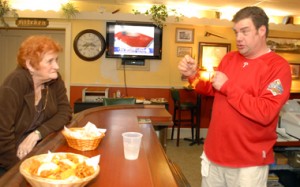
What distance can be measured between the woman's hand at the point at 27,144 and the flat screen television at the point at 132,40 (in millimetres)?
3795

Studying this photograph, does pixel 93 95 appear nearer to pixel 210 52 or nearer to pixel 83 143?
pixel 210 52

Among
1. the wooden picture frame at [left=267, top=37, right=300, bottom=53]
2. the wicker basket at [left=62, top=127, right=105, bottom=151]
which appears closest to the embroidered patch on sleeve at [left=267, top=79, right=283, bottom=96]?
the wicker basket at [left=62, top=127, right=105, bottom=151]

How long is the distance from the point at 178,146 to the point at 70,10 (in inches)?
123

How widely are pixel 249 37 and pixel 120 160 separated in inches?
37.7

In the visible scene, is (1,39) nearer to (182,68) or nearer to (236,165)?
(182,68)

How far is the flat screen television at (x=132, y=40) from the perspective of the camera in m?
5.37

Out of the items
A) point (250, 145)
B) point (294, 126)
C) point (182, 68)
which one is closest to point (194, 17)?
point (294, 126)

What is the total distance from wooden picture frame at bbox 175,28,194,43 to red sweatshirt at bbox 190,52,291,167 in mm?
3854

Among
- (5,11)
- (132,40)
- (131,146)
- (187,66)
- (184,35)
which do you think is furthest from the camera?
(184,35)

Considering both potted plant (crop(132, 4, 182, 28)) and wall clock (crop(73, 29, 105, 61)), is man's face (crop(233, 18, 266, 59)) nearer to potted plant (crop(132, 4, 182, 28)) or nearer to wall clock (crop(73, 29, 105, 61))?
potted plant (crop(132, 4, 182, 28))

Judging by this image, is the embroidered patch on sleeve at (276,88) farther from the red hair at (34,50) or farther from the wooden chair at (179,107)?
the wooden chair at (179,107)

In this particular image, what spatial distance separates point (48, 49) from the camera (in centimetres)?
179

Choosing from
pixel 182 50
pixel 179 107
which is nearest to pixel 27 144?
pixel 179 107

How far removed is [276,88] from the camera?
4.91 feet
